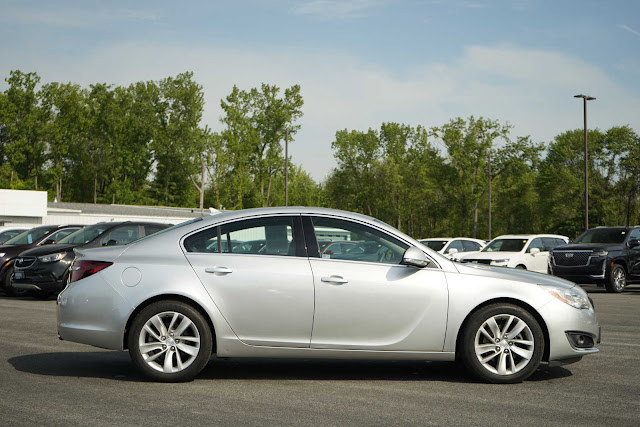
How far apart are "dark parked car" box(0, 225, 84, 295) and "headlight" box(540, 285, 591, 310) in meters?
13.8

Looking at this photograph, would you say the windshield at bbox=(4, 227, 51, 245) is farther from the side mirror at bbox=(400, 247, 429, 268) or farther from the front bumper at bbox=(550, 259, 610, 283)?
the side mirror at bbox=(400, 247, 429, 268)

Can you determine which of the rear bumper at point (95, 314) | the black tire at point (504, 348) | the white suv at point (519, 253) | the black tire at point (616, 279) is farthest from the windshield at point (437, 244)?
the rear bumper at point (95, 314)

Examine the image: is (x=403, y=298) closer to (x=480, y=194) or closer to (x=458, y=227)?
(x=480, y=194)

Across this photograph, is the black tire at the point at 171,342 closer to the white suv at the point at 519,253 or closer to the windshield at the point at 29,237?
the windshield at the point at 29,237

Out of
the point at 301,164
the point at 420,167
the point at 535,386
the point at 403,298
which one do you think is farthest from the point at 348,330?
the point at 301,164

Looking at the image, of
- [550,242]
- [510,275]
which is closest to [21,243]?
[510,275]

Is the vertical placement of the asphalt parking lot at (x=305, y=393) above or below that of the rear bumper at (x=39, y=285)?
below

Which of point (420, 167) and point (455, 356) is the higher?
point (420, 167)

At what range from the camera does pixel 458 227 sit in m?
87.4

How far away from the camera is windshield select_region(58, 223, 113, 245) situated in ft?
57.6

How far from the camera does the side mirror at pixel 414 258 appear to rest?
688 cm

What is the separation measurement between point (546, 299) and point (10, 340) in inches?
257

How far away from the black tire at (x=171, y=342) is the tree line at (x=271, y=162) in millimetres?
64838

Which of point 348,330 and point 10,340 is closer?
point 348,330
